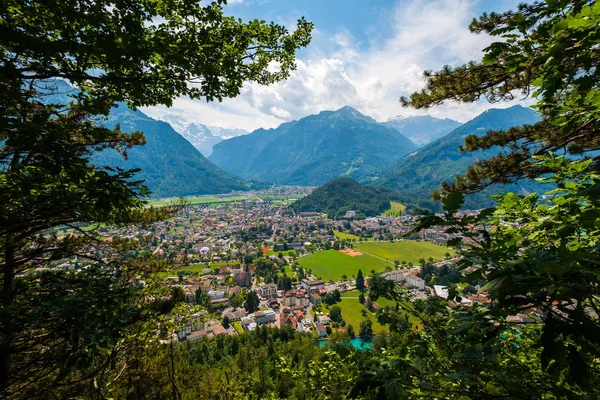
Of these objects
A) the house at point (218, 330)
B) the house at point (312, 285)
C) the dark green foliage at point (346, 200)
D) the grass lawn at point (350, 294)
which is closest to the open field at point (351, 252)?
the house at point (312, 285)

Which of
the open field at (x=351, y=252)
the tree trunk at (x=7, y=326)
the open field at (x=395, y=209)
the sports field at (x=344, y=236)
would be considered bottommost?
the open field at (x=351, y=252)

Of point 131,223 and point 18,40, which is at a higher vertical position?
point 18,40

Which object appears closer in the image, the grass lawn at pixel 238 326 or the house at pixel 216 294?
the grass lawn at pixel 238 326

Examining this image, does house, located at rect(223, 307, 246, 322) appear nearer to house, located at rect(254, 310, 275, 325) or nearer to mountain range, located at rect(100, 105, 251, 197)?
house, located at rect(254, 310, 275, 325)

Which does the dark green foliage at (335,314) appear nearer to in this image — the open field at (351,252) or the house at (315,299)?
the house at (315,299)

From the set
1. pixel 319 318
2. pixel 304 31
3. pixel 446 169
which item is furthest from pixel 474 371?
pixel 446 169

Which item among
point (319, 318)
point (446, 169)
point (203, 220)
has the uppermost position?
point (446, 169)

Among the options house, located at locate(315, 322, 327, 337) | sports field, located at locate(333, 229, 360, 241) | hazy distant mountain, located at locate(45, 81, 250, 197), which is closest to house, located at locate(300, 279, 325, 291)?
house, located at locate(315, 322, 327, 337)

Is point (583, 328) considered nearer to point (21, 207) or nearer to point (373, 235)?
point (21, 207)
